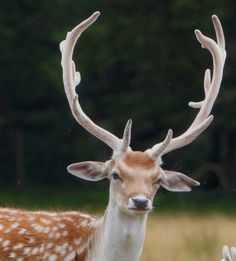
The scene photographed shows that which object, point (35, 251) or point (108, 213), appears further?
point (35, 251)

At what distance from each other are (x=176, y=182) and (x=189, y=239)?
3.31m

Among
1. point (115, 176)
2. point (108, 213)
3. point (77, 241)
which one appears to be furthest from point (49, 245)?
point (115, 176)

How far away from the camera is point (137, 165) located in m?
6.98

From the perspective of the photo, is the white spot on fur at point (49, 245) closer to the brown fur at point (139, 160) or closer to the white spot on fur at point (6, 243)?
the white spot on fur at point (6, 243)

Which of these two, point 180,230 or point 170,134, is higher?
point 170,134

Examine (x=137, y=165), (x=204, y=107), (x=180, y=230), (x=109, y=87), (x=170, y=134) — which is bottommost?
(x=180, y=230)

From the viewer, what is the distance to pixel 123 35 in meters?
23.1

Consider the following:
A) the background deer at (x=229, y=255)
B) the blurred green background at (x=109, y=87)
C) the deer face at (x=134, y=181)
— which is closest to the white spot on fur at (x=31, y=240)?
the deer face at (x=134, y=181)

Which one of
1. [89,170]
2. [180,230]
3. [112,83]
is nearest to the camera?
[89,170]

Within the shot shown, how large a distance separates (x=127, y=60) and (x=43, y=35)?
2.16 m

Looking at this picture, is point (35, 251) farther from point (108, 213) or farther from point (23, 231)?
point (108, 213)

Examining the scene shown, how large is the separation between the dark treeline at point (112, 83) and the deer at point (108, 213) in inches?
540

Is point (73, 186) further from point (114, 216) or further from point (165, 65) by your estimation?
point (114, 216)

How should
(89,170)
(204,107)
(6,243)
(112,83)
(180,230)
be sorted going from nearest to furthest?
(89,170), (6,243), (204,107), (180,230), (112,83)
